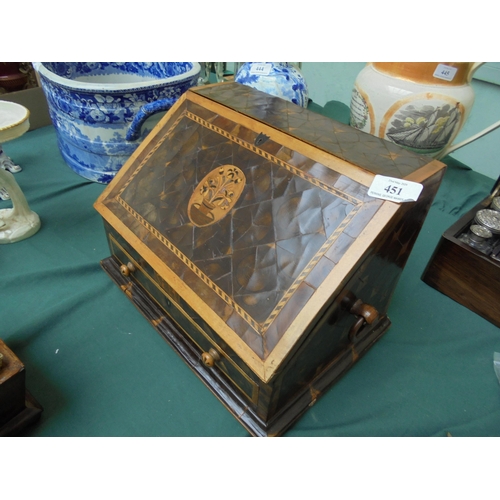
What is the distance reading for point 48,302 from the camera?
118cm

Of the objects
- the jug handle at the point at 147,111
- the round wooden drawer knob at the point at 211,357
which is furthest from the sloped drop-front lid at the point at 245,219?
the jug handle at the point at 147,111

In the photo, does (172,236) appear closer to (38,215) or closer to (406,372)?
(406,372)

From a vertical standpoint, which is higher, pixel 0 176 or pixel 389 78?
pixel 389 78

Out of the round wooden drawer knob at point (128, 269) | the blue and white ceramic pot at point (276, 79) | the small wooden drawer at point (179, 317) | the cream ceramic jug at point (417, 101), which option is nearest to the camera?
the small wooden drawer at point (179, 317)

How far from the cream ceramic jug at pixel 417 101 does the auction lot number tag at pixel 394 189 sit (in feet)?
2.52

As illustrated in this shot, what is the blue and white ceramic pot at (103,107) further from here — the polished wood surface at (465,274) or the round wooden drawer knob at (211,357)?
the polished wood surface at (465,274)

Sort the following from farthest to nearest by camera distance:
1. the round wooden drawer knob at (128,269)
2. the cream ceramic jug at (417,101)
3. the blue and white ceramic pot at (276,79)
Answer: the blue and white ceramic pot at (276,79) → the cream ceramic jug at (417,101) → the round wooden drawer knob at (128,269)

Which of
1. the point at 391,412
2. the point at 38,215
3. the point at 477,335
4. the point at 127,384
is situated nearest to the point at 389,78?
the point at 477,335

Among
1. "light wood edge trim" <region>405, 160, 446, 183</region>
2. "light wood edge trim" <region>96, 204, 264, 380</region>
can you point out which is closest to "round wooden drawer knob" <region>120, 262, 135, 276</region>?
"light wood edge trim" <region>96, 204, 264, 380</region>

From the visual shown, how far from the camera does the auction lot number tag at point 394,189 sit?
721 mm

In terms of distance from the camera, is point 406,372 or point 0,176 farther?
point 0,176

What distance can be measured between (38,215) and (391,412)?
142 centimetres

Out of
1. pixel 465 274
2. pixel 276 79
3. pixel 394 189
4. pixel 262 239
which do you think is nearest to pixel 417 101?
pixel 276 79

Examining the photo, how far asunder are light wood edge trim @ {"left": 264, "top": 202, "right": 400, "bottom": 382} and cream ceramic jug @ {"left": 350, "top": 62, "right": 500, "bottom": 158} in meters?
0.82
